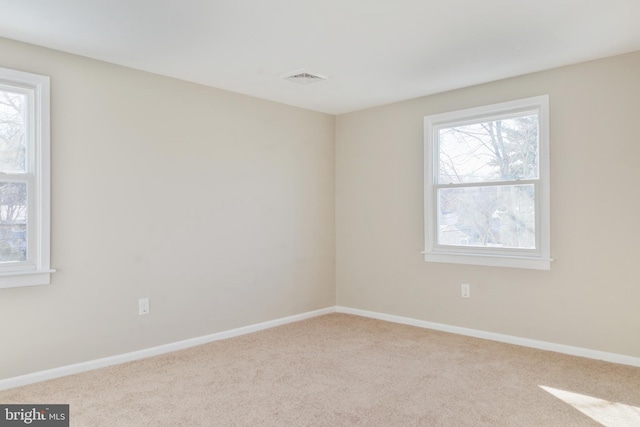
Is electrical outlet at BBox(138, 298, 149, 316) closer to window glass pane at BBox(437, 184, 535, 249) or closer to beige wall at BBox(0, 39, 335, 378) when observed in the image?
beige wall at BBox(0, 39, 335, 378)

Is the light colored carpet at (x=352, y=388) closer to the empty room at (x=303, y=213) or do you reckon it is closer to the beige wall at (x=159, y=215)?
the empty room at (x=303, y=213)

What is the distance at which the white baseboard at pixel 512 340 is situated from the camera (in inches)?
→ 133

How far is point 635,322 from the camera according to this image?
3.30 meters

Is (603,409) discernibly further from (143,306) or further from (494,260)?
(143,306)

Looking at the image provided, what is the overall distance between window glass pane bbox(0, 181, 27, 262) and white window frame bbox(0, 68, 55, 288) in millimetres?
33

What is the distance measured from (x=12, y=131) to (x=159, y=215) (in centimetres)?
117

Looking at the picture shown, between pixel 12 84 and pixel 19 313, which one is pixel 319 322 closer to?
pixel 19 313

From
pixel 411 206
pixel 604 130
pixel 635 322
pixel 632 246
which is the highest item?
pixel 604 130

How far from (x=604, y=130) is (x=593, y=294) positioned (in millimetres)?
1269

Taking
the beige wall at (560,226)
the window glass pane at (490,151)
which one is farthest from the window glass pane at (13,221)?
the window glass pane at (490,151)

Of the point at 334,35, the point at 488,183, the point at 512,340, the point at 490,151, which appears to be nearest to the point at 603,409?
the point at 512,340

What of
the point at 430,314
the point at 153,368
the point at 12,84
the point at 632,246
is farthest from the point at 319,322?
the point at 12,84

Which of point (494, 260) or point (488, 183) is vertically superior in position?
point (488, 183)

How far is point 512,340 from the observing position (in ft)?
12.8
